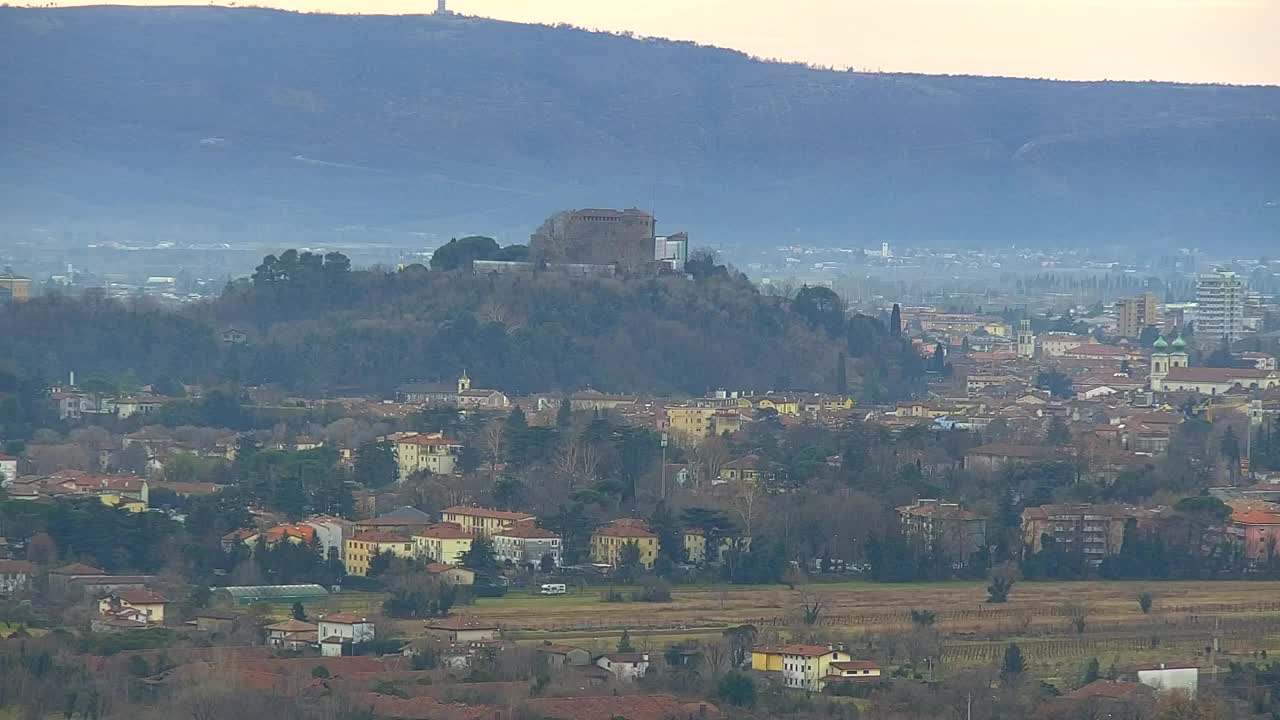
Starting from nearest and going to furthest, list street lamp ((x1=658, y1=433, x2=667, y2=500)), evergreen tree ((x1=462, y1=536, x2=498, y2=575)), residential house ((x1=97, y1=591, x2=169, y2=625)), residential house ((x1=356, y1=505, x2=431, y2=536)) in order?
residential house ((x1=97, y1=591, x2=169, y2=625))
evergreen tree ((x1=462, y1=536, x2=498, y2=575))
residential house ((x1=356, y1=505, x2=431, y2=536))
street lamp ((x1=658, y1=433, x2=667, y2=500))

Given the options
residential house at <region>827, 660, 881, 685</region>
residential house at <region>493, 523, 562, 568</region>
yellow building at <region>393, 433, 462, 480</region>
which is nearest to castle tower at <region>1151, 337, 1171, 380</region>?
yellow building at <region>393, 433, 462, 480</region>

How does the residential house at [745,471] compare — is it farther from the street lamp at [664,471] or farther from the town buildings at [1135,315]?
the town buildings at [1135,315]

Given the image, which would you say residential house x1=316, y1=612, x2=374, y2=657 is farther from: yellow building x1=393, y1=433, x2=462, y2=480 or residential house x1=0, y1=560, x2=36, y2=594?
yellow building x1=393, y1=433, x2=462, y2=480

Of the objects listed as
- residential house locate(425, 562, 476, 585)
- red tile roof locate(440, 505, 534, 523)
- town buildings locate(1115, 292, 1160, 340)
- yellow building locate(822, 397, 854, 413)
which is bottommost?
residential house locate(425, 562, 476, 585)

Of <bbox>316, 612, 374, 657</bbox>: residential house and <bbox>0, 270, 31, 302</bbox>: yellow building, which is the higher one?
<bbox>0, 270, 31, 302</bbox>: yellow building

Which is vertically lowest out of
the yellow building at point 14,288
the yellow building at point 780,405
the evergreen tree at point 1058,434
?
the evergreen tree at point 1058,434

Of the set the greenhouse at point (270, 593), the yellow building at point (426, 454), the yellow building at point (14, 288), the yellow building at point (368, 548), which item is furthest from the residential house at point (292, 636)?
the yellow building at point (14, 288)

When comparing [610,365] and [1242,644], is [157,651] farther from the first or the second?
[610,365]
